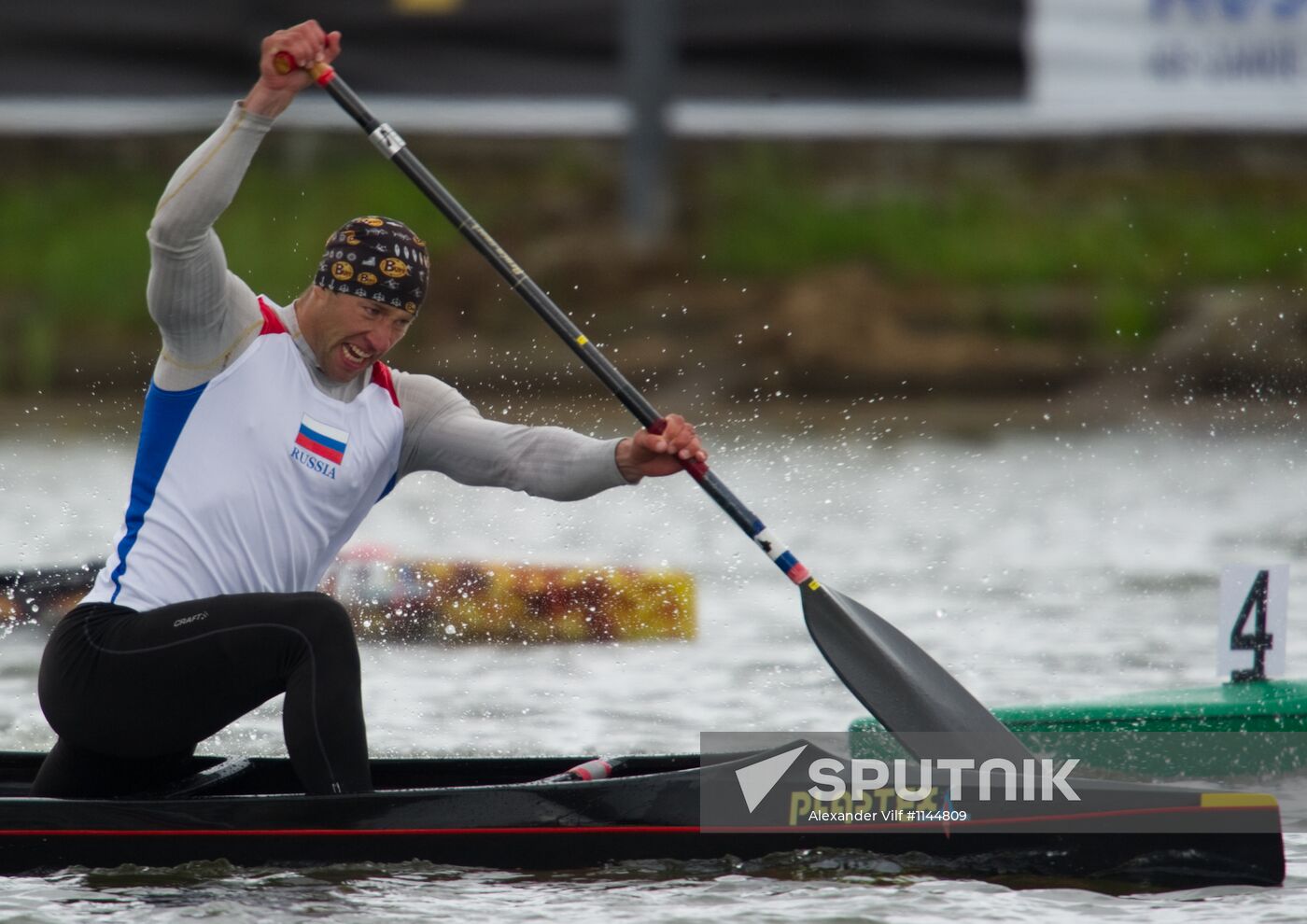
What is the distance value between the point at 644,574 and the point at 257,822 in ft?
10.6

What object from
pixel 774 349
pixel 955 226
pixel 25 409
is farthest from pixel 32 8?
pixel 955 226

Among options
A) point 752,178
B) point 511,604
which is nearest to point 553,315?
point 511,604

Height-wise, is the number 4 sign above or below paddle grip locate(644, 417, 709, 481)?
below

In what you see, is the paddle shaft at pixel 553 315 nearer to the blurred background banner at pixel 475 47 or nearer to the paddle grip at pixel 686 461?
the paddle grip at pixel 686 461

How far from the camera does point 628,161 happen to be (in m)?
14.2

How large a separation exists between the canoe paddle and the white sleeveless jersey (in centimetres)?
67

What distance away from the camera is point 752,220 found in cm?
1495

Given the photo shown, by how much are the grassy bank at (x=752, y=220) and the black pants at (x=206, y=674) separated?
9967 millimetres

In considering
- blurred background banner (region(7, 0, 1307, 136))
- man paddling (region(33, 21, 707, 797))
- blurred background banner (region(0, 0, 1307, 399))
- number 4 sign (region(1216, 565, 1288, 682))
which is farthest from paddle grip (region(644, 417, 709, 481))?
blurred background banner (region(7, 0, 1307, 136))

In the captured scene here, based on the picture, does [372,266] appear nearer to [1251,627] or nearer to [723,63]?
[1251,627]

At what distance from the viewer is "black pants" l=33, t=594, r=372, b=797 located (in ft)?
13.0

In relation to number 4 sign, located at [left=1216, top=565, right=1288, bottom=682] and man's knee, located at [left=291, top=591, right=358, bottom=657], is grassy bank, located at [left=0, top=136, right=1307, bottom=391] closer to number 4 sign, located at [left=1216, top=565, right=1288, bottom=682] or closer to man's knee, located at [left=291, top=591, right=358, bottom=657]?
number 4 sign, located at [left=1216, top=565, right=1288, bottom=682]

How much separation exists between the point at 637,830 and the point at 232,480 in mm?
1102

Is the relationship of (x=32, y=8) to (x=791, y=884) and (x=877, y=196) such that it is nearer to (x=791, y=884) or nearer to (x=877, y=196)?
(x=877, y=196)
